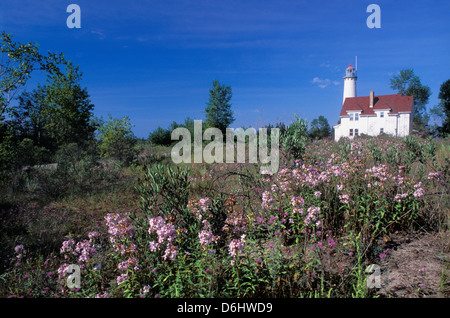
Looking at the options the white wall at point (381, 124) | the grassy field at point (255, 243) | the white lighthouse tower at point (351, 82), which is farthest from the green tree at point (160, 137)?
the white lighthouse tower at point (351, 82)

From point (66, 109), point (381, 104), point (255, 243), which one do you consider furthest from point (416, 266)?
point (381, 104)

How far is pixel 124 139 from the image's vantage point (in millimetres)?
13734

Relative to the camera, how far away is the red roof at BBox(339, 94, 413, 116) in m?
32.9

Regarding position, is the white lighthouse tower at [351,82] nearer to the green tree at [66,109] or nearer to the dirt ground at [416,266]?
Result: the green tree at [66,109]

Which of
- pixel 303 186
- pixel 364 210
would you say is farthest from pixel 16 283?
pixel 364 210

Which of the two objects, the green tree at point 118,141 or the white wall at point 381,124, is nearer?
the green tree at point 118,141

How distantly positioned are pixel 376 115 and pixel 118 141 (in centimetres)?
3216

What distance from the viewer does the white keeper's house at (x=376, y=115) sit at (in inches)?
1286

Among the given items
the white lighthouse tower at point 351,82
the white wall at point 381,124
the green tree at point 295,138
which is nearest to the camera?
the green tree at point 295,138

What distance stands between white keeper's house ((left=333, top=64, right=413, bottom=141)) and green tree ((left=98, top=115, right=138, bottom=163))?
88.2 ft

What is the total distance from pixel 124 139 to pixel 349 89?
118 ft

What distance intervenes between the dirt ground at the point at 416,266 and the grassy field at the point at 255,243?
0.05ft

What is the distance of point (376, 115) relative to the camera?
3381 cm

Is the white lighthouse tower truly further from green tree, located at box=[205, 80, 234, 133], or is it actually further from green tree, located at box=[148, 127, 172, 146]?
green tree, located at box=[148, 127, 172, 146]
